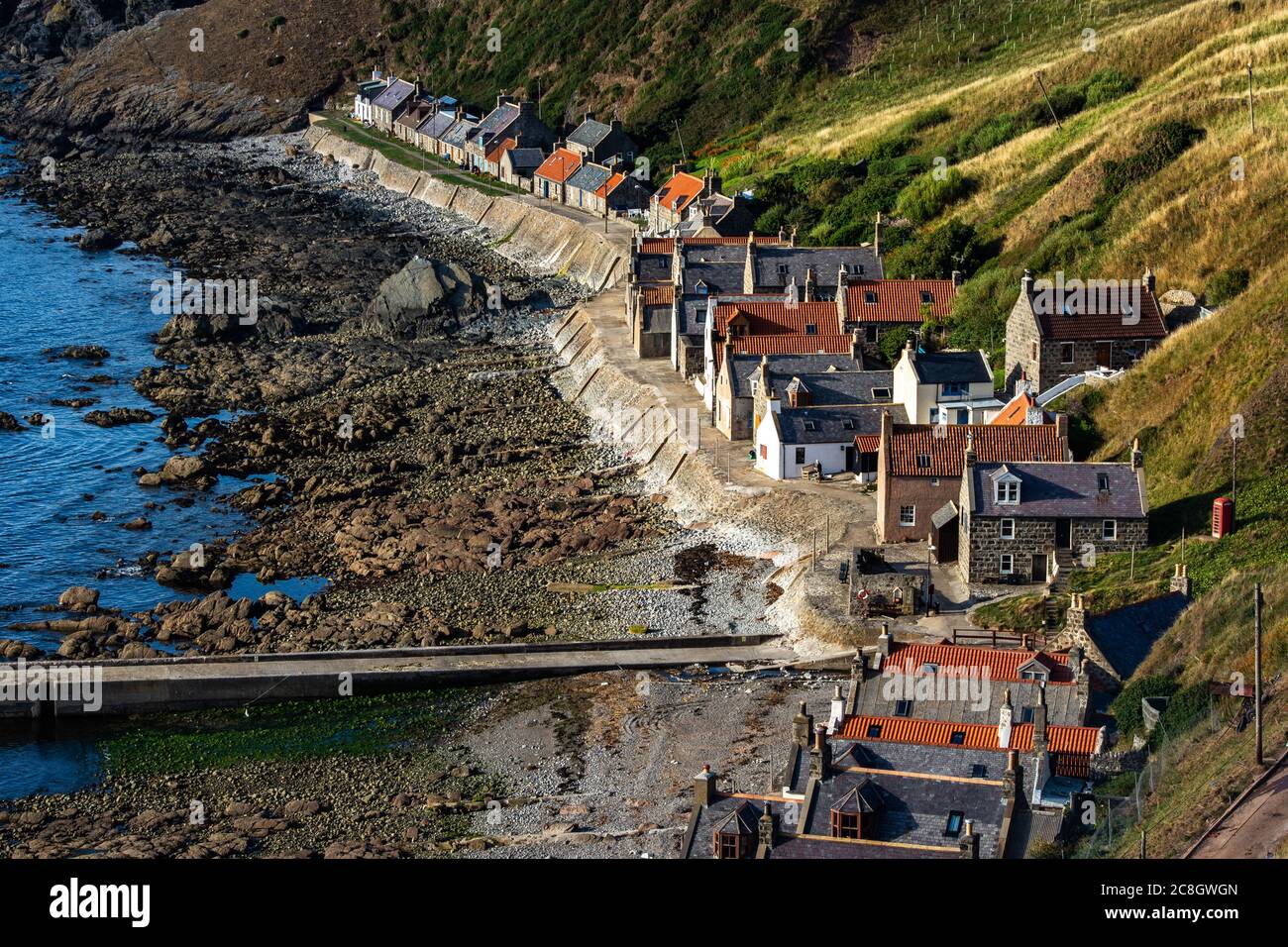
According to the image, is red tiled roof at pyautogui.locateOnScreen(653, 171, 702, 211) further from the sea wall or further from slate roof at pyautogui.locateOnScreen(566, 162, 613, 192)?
slate roof at pyautogui.locateOnScreen(566, 162, 613, 192)

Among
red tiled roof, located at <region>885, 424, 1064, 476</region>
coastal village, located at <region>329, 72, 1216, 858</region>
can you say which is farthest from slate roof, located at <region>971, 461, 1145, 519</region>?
red tiled roof, located at <region>885, 424, 1064, 476</region>

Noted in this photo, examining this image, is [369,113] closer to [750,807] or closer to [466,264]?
[466,264]

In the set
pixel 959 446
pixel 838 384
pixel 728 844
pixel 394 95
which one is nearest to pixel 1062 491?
pixel 959 446

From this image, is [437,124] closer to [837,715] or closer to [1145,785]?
[837,715]

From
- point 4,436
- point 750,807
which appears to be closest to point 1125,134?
point 4,436

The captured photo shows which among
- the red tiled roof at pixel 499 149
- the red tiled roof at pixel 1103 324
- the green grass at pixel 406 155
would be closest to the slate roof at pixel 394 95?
the green grass at pixel 406 155

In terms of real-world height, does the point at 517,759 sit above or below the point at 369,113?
below
